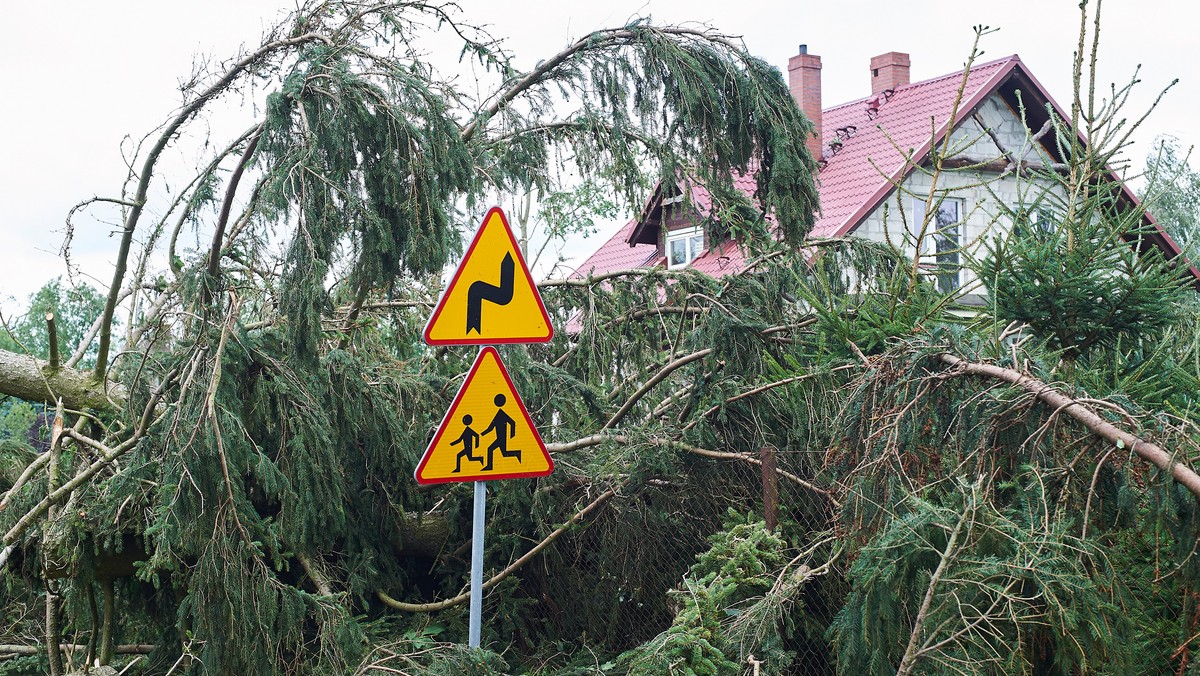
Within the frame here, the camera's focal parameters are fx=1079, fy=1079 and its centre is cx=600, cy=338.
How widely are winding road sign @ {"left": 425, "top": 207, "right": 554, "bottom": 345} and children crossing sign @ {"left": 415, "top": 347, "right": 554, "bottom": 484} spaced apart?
12 centimetres

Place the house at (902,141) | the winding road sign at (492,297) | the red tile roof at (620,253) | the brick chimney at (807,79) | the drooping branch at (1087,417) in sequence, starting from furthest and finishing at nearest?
the red tile roof at (620,253) < the brick chimney at (807,79) < the house at (902,141) < the winding road sign at (492,297) < the drooping branch at (1087,417)

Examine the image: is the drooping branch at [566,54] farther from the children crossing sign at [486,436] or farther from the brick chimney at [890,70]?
the brick chimney at [890,70]

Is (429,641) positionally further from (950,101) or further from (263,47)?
(950,101)

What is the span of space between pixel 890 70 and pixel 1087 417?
18950 millimetres

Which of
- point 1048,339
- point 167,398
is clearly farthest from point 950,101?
point 167,398

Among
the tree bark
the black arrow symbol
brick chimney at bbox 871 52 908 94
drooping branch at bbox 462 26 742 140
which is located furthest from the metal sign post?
brick chimney at bbox 871 52 908 94

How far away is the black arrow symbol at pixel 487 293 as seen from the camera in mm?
4766

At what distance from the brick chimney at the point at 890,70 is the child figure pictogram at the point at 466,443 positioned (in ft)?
60.8

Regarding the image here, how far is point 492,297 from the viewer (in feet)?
15.8

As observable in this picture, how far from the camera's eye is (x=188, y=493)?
17.3 feet

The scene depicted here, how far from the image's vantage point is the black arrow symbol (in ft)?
15.6

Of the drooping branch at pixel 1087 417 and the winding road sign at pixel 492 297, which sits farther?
the winding road sign at pixel 492 297

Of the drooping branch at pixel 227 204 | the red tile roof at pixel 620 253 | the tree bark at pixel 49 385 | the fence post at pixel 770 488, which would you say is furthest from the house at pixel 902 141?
the fence post at pixel 770 488

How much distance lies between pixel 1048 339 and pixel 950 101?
45.3 feet
